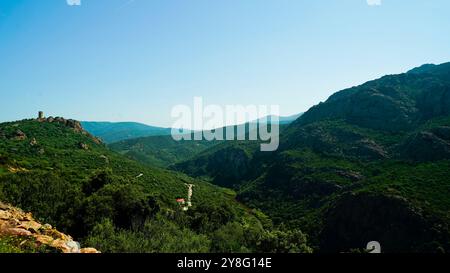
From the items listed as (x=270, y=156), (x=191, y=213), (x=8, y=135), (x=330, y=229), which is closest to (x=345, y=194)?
(x=330, y=229)

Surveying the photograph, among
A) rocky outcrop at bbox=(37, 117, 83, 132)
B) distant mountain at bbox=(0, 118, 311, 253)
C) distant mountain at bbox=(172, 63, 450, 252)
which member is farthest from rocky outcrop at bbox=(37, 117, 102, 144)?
distant mountain at bbox=(172, 63, 450, 252)

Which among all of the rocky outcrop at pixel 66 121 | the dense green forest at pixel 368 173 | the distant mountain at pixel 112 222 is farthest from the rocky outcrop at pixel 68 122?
the distant mountain at pixel 112 222

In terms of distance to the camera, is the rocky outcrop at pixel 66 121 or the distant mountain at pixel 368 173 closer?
the distant mountain at pixel 368 173

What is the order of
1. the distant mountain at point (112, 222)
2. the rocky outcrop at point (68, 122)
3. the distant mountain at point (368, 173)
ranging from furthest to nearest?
the rocky outcrop at point (68, 122)
the distant mountain at point (368, 173)
the distant mountain at point (112, 222)

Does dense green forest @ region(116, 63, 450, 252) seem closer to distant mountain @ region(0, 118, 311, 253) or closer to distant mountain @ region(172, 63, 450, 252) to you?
distant mountain @ region(172, 63, 450, 252)

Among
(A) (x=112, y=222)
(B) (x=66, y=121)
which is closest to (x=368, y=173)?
(A) (x=112, y=222)

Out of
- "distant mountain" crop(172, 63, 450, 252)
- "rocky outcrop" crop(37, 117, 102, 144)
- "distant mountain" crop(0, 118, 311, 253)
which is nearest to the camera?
"distant mountain" crop(0, 118, 311, 253)

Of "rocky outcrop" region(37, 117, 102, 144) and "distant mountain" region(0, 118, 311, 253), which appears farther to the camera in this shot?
"rocky outcrop" region(37, 117, 102, 144)

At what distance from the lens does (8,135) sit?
4451 inches

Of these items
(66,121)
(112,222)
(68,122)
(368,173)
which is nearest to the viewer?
(112,222)

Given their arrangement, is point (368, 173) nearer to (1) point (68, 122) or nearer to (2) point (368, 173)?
(2) point (368, 173)

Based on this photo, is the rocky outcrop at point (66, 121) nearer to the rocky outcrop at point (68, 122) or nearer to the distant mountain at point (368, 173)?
the rocky outcrop at point (68, 122)

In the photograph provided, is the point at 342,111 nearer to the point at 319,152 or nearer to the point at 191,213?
the point at 319,152

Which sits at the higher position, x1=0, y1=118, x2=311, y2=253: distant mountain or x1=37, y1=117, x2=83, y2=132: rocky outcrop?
x1=37, y1=117, x2=83, y2=132: rocky outcrop
